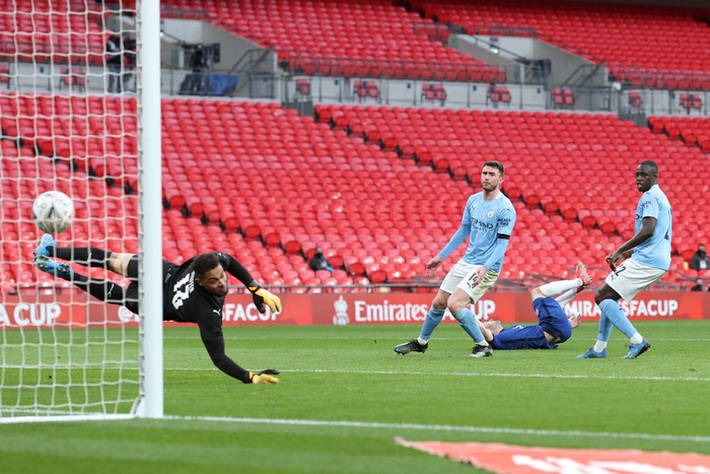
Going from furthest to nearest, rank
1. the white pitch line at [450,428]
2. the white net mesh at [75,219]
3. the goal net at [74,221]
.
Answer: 1. the white net mesh at [75,219]
2. the goal net at [74,221]
3. the white pitch line at [450,428]

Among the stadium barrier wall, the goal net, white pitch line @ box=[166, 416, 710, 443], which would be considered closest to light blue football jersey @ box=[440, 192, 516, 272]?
the goal net

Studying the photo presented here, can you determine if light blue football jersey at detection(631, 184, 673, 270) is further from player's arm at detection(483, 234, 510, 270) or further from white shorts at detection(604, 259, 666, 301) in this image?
player's arm at detection(483, 234, 510, 270)

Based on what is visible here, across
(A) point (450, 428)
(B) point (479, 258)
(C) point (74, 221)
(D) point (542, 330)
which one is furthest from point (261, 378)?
(C) point (74, 221)

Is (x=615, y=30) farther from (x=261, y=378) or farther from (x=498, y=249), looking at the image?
(x=261, y=378)

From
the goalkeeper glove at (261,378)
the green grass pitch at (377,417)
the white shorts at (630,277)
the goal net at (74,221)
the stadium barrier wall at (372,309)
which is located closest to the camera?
the green grass pitch at (377,417)

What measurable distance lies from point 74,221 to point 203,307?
744cm

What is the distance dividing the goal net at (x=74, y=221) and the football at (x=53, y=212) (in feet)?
0.68

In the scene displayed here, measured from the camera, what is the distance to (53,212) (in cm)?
998

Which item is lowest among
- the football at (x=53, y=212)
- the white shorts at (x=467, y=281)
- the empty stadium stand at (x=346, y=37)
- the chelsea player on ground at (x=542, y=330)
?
the chelsea player on ground at (x=542, y=330)

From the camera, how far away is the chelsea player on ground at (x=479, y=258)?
13195 mm

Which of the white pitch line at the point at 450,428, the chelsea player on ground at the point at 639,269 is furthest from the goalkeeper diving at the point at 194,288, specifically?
the chelsea player on ground at the point at 639,269

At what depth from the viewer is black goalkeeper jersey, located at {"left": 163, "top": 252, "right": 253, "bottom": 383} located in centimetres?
982

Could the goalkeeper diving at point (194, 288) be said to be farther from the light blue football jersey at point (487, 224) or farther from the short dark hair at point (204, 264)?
the light blue football jersey at point (487, 224)

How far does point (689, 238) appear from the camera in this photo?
31.8m
